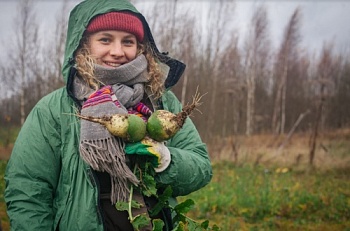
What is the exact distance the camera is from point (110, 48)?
6.26ft

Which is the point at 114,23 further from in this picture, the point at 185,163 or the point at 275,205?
the point at 275,205

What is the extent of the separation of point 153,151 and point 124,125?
183 mm

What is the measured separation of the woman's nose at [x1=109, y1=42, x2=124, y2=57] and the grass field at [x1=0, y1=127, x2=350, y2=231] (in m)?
3.69

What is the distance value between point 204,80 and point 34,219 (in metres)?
12.0

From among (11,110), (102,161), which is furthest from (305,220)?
(11,110)

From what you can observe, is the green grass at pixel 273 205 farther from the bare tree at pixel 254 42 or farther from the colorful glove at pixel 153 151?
the bare tree at pixel 254 42

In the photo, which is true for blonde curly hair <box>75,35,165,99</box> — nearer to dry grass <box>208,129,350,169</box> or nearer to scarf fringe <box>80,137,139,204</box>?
scarf fringe <box>80,137,139,204</box>

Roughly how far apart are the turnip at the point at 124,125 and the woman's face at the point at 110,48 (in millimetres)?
379

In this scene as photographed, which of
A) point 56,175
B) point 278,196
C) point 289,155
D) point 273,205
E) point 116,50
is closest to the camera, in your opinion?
point 56,175

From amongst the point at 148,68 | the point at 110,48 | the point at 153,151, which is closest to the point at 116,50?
the point at 110,48

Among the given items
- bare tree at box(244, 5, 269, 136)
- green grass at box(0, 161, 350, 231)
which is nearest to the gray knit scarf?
green grass at box(0, 161, 350, 231)

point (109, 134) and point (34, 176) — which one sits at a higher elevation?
point (109, 134)

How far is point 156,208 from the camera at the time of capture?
5.84ft

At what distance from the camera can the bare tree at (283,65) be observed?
21.8 meters
